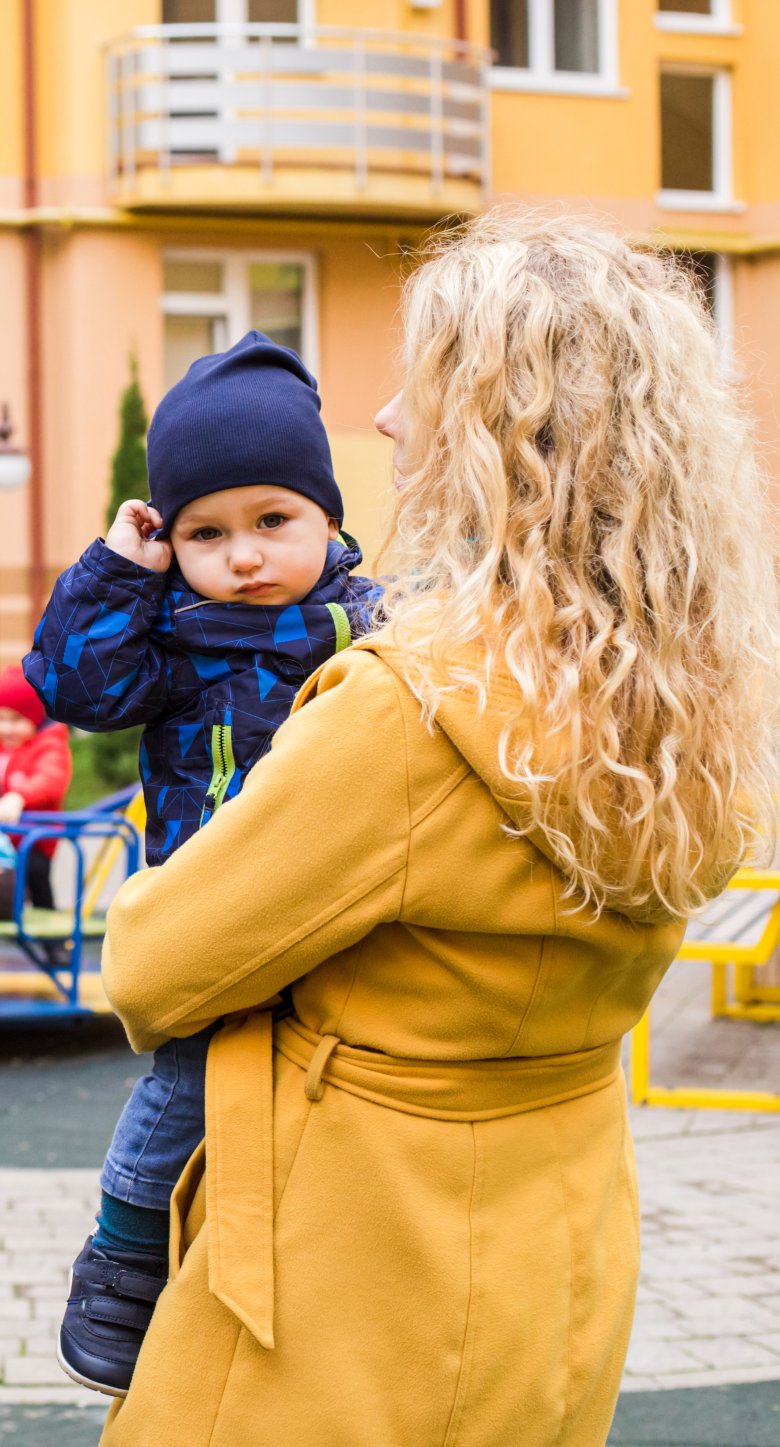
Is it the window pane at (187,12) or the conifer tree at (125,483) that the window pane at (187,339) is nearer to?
the conifer tree at (125,483)

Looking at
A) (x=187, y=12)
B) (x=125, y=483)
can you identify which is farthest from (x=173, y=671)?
(x=187, y=12)

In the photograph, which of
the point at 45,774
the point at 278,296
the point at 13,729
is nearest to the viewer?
the point at 45,774

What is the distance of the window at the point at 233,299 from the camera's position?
19.1m

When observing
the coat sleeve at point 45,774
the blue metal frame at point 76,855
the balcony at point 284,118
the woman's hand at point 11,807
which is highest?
the balcony at point 284,118

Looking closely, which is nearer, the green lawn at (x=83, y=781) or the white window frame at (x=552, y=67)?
the green lawn at (x=83, y=781)

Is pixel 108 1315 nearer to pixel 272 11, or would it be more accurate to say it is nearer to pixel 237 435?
pixel 237 435

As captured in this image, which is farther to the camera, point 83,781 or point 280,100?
point 280,100

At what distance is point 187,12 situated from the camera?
1852 cm

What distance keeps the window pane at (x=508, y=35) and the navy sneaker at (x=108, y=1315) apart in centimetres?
1944

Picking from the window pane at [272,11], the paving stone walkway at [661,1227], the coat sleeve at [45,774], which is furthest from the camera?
the window pane at [272,11]

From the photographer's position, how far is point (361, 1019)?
176 centimetres

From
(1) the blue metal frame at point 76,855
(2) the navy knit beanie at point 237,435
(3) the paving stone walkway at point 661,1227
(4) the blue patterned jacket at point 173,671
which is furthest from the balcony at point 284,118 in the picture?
(4) the blue patterned jacket at point 173,671

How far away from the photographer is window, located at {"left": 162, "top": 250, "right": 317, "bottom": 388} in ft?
62.6

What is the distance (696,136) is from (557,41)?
2.28 metres
